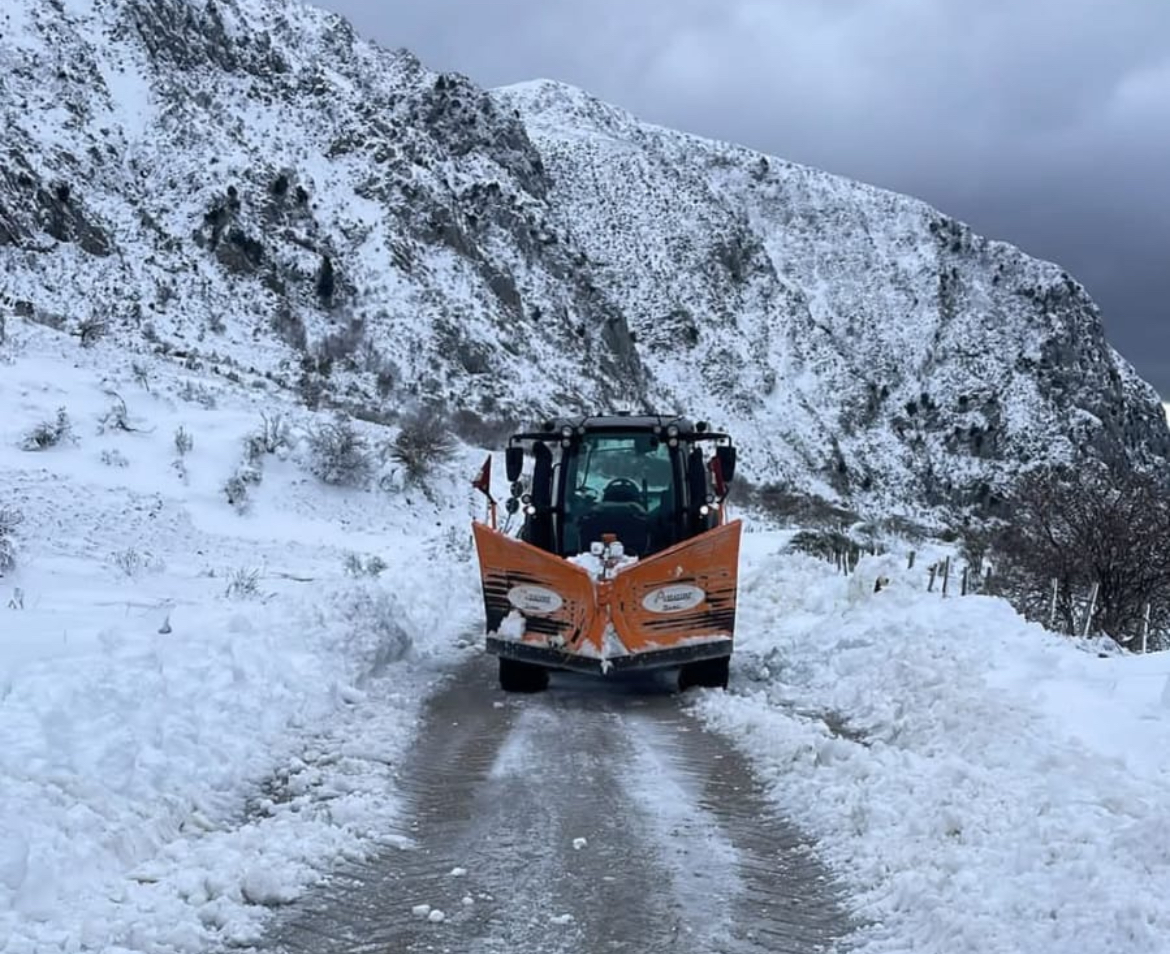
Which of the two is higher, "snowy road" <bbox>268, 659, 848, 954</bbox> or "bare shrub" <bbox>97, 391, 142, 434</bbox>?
"bare shrub" <bbox>97, 391, 142, 434</bbox>

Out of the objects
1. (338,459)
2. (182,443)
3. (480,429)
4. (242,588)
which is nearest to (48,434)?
(182,443)

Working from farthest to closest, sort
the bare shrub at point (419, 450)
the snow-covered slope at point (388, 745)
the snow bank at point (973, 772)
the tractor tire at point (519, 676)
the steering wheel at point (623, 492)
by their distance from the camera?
the bare shrub at point (419, 450)
the steering wheel at point (623, 492)
the tractor tire at point (519, 676)
the snow-covered slope at point (388, 745)
the snow bank at point (973, 772)

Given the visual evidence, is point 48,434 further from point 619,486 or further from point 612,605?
point 612,605

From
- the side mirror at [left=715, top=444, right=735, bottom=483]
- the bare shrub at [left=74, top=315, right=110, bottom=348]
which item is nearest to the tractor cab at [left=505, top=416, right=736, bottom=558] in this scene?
the side mirror at [left=715, top=444, right=735, bottom=483]

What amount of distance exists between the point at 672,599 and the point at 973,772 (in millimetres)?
3788

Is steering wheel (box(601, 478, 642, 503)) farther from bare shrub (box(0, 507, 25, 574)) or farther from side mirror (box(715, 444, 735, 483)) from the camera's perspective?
bare shrub (box(0, 507, 25, 574))

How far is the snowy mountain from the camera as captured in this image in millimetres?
44812

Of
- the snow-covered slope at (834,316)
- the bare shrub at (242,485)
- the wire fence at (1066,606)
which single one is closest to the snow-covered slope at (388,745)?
the wire fence at (1066,606)

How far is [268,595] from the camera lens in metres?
12.4

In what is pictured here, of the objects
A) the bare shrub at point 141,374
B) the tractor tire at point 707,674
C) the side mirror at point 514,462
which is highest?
the bare shrub at point 141,374

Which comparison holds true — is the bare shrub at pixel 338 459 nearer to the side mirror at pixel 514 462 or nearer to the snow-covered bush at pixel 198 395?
the snow-covered bush at pixel 198 395

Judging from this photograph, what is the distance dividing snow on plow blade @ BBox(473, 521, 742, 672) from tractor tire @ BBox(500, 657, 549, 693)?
1.18 feet

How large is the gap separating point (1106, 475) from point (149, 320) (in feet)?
107

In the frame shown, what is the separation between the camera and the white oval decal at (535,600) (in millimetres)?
9492
